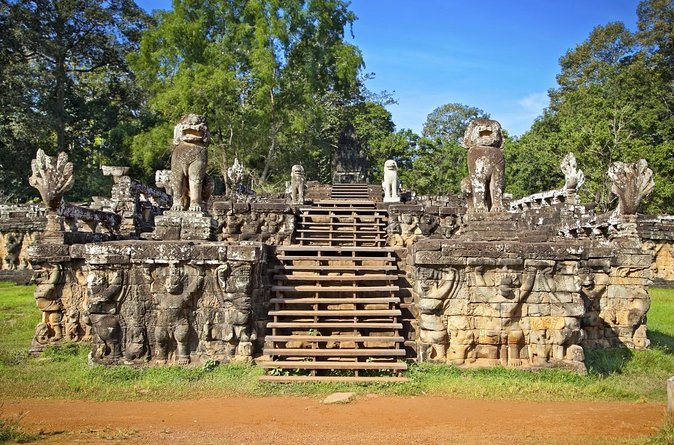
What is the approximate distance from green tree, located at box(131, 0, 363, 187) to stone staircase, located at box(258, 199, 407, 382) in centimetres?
1522

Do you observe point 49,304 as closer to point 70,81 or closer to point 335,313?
point 335,313

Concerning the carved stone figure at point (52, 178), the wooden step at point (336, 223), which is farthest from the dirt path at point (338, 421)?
the wooden step at point (336, 223)

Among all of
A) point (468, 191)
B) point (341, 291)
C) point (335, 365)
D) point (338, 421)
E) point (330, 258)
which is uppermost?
point (468, 191)

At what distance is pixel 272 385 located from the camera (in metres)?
6.23

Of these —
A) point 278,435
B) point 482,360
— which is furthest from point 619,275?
point 278,435

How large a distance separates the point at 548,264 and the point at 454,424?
9.04 ft

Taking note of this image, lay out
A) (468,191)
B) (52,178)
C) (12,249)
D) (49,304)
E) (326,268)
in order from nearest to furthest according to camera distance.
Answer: (49,304), (468,191), (326,268), (52,178), (12,249)

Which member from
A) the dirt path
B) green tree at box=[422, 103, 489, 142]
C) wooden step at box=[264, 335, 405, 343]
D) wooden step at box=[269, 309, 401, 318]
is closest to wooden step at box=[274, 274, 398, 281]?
wooden step at box=[269, 309, 401, 318]

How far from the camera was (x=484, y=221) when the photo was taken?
24.7 feet

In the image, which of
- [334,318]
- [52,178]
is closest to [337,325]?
[334,318]

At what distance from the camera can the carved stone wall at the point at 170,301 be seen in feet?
22.7

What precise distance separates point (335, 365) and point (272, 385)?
81 centimetres

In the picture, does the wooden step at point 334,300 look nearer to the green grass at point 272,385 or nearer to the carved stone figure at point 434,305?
the carved stone figure at point 434,305

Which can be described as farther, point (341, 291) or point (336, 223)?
point (336, 223)
